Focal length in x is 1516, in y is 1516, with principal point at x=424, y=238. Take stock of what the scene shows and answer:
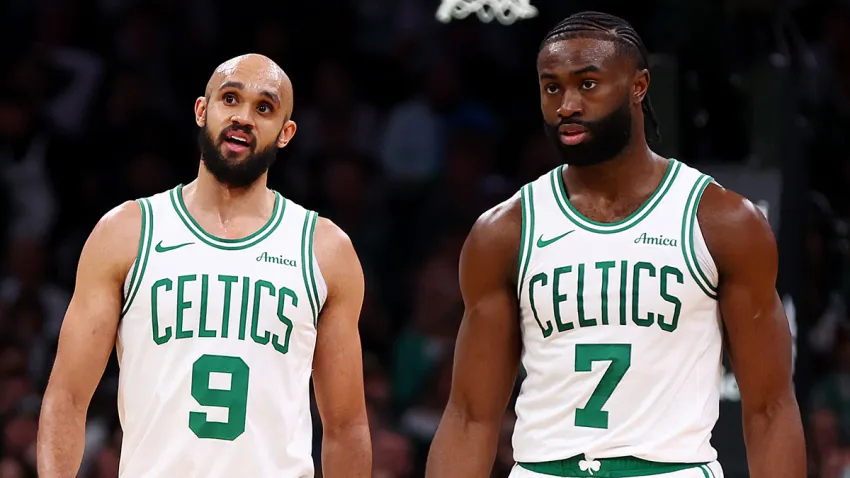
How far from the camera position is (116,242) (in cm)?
434

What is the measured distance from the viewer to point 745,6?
604 cm

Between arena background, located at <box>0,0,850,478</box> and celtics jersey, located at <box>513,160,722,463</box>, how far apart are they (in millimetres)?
2971

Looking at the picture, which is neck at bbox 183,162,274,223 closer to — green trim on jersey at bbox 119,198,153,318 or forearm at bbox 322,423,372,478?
green trim on jersey at bbox 119,198,153,318

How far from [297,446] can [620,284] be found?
1.02m

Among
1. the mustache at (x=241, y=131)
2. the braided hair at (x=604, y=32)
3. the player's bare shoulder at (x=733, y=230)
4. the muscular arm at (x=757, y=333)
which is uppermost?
the braided hair at (x=604, y=32)

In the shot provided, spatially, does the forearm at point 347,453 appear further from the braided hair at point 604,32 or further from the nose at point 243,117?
the braided hair at point 604,32

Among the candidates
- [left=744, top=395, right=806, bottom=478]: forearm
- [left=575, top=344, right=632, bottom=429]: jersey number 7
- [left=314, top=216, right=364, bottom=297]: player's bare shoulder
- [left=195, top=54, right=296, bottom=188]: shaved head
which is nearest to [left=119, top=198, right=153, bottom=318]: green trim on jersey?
[left=195, top=54, right=296, bottom=188]: shaved head

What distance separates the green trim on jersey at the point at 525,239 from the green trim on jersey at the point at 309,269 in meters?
0.60

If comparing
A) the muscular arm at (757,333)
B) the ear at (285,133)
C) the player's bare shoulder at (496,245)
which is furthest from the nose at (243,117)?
the muscular arm at (757,333)

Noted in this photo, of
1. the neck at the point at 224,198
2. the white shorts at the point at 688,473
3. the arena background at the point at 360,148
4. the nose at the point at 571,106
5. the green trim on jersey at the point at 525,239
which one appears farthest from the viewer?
the arena background at the point at 360,148

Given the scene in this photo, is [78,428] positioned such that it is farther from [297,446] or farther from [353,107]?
[353,107]

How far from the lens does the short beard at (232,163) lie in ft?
14.5

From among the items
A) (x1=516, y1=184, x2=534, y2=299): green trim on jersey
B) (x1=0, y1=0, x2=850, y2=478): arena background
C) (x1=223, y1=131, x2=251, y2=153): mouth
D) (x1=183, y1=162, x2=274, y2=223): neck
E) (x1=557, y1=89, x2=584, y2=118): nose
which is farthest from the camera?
(x1=0, y1=0, x2=850, y2=478): arena background

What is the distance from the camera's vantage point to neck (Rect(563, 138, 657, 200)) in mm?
4266
